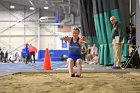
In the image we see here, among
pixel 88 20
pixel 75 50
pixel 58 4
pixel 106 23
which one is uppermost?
pixel 58 4

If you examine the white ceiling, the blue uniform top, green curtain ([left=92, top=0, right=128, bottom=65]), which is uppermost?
the white ceiling

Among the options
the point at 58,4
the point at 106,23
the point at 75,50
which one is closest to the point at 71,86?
the point at 75,50

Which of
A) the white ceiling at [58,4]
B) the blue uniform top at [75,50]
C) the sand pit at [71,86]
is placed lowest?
the sand pit at [71,86]

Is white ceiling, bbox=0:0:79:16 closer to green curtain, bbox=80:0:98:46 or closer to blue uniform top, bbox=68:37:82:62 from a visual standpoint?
green curtain, bbox=80:0:98:46

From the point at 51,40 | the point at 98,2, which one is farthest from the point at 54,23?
the point at 98,2

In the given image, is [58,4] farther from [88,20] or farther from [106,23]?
[106,23]

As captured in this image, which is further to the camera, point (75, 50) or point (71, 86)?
point (75, 50)

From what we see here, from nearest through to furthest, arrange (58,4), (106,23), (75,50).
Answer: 1. (75,50)
2. (106,23)
3. (58,4)

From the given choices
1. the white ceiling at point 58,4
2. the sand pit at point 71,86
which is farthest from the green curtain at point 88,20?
the sand pit at point 71,86

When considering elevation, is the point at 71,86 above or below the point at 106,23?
below

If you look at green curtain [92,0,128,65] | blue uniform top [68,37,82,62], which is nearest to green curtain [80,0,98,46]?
green curtain [92,0,128,65]

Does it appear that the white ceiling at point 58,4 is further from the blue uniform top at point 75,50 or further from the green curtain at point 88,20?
the blue uniform top at point 75,50

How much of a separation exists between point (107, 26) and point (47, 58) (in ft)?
11.6

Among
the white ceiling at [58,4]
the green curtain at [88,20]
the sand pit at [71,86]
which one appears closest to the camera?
the sand pit at [71,86]
